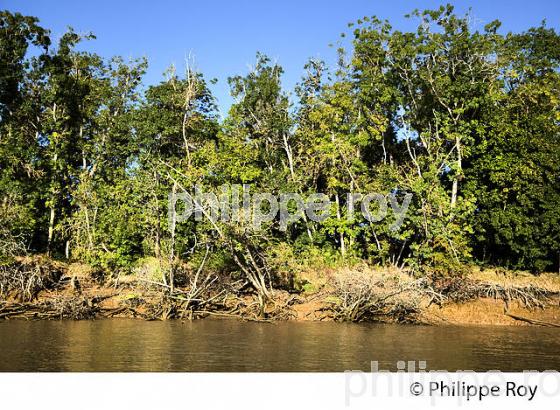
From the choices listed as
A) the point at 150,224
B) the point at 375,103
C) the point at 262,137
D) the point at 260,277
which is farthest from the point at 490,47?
the point at 150,224

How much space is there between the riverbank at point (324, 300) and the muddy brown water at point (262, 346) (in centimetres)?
78

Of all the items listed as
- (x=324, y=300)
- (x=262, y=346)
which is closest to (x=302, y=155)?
(x=324, y=300)

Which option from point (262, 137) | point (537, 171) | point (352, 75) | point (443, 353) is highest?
point (352, 75)

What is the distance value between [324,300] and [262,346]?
5.82 metres

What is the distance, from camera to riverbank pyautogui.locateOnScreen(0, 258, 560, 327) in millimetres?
19859

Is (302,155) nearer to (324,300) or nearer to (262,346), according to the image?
(324,300)

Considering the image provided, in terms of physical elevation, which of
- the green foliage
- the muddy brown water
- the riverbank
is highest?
the green foliage

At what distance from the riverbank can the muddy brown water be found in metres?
0.78

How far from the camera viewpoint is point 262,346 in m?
15.0

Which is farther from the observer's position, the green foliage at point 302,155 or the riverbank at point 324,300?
the green foliage at point 302,155

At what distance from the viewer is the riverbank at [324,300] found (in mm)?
19859

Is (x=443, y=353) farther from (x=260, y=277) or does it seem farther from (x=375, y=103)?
(x=375, y=103)

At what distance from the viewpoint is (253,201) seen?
25078 millimetres
